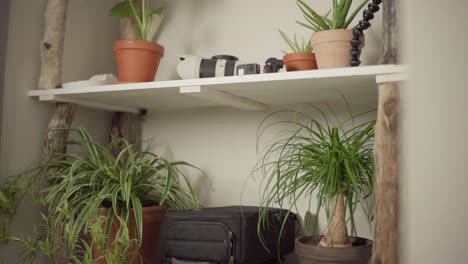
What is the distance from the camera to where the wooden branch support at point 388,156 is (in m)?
1.17

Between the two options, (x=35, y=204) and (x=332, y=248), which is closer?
(x=332, y=248)

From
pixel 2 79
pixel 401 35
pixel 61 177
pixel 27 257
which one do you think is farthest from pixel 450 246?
pixel 2 79

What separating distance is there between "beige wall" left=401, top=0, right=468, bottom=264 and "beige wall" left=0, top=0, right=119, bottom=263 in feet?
4.67

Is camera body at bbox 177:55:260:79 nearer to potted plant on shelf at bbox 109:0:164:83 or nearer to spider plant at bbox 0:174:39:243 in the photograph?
potted plant on shelf at bbox 109:0:164:83

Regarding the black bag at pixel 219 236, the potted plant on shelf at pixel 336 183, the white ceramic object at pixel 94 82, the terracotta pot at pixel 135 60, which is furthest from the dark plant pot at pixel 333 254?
the white ceramic object at pixel 94 82

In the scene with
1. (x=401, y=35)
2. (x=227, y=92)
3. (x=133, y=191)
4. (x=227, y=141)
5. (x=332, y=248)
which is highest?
(x=401, y=35)

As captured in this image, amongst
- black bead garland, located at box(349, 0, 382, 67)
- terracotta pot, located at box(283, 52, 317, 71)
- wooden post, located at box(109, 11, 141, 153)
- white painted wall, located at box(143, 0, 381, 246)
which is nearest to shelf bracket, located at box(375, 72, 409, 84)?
black bead garland, located at box(349, 0, 382, 67)

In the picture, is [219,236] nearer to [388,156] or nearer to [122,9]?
[388,156]

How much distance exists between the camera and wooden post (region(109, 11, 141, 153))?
6.58 ft

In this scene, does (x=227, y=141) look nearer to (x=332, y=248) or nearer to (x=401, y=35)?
(x=332, y=248)

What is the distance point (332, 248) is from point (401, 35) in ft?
2.15

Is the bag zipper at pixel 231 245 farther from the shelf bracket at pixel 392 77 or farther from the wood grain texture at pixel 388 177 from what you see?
the shelf bracket at pixel 392 77

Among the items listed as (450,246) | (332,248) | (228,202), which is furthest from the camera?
(228,202)

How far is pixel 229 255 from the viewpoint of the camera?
136 cm
